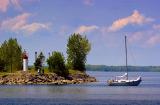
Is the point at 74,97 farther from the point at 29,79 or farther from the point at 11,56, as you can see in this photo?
the point at 11,56

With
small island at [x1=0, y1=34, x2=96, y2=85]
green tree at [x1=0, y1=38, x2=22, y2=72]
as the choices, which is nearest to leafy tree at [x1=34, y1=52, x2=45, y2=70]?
small island at [x1=0, y1=34, x2=96, y2=85]

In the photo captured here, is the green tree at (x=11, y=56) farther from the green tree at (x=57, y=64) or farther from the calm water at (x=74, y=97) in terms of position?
the calm water at (x=74, y=97)

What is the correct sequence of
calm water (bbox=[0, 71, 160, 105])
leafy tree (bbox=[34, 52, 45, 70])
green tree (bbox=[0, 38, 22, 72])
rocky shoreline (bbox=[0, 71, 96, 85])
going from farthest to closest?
green tree (bbox=[0, 38, 22, 72])
leafy tree (bbox=[34, 52, 45, 70])
rocky shoreline (bbox=[0, 71, 96, 85])
calm water (bbox=[0, 71, 160, 105])

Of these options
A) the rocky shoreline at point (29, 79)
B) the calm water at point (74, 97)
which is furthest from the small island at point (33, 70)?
the calm water at point (74, 97)

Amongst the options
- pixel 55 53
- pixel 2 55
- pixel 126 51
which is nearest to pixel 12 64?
pixel 2 55

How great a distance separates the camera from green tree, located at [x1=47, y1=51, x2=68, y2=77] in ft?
603

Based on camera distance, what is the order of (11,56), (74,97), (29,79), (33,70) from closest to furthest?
(74,97) → (29,79) → (33,70) → (11,56)

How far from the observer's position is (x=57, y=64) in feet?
603

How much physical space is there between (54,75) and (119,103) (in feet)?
284

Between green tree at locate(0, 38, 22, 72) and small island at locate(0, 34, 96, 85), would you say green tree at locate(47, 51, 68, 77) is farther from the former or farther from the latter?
green tree at locate(0, 38, 22, 72)

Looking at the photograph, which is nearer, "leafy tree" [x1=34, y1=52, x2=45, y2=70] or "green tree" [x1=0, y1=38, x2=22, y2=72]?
"leafy tree" [x1=34, y1=52, x2=45, y2=70]

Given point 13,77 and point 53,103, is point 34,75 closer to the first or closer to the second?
point 13,77

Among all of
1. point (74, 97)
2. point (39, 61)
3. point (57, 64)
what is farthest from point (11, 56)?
point (74, 97)

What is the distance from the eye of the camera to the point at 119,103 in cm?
9344
